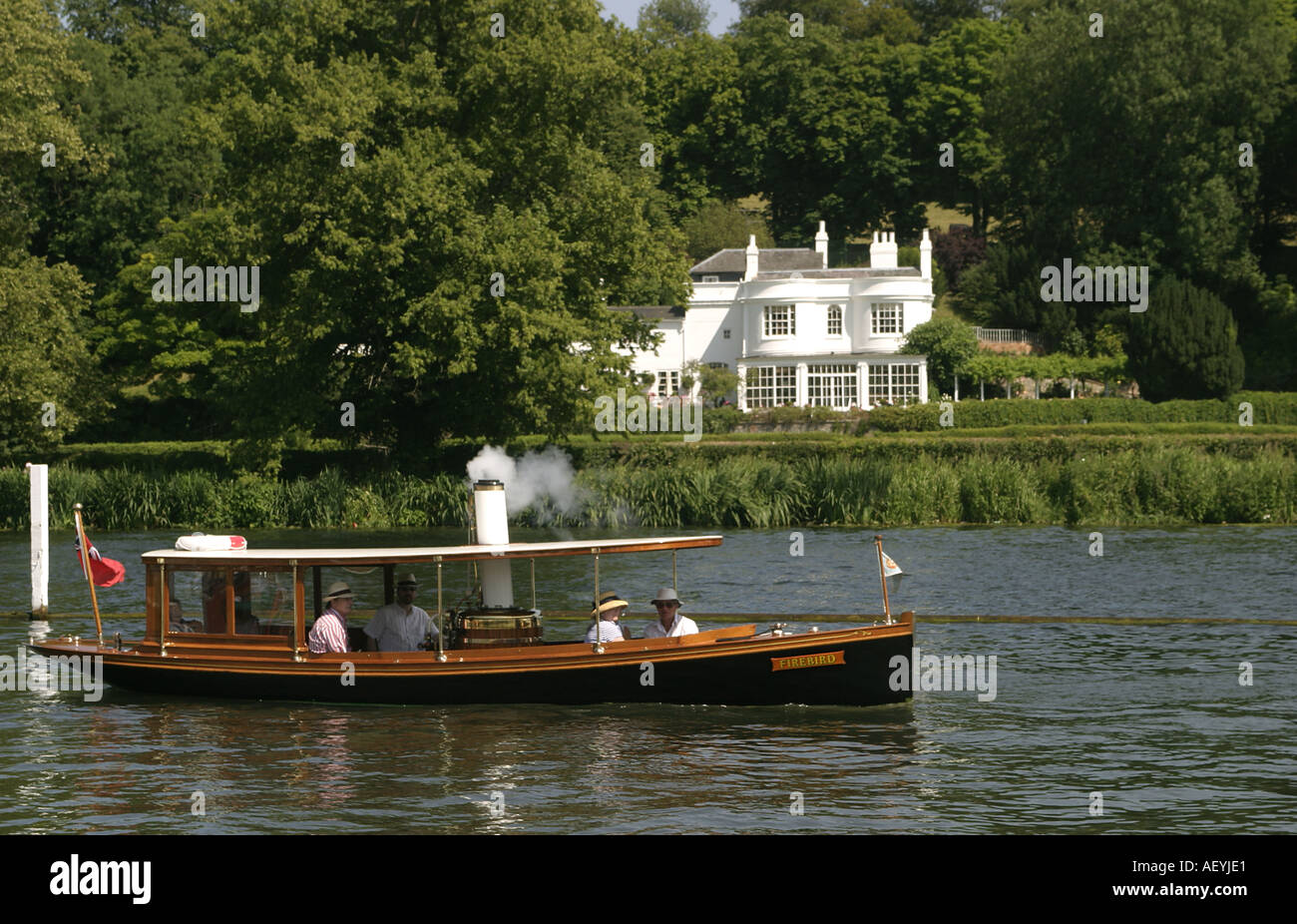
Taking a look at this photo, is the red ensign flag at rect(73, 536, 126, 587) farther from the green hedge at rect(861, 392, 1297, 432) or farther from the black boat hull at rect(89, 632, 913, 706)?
the green hedge at rect(861, 392, 1297, 432)

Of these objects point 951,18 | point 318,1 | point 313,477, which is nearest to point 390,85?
point 318,1

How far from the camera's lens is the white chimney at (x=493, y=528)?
25094 mm

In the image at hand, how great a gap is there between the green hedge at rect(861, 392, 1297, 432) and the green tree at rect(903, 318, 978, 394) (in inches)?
536

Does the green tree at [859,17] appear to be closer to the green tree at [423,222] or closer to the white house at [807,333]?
the white house at [807,333]

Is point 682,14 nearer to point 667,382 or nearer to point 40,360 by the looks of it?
point 667,382

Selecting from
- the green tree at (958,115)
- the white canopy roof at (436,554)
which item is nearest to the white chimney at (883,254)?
the green tree at (958,115)

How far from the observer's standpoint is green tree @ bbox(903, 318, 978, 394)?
91688 mm

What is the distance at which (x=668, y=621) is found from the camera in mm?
24406

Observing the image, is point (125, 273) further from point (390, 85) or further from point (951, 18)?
point (951, 18)

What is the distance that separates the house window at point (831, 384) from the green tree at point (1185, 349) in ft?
52.4

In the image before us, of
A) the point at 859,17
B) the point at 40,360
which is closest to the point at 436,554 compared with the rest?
the point at 40,360

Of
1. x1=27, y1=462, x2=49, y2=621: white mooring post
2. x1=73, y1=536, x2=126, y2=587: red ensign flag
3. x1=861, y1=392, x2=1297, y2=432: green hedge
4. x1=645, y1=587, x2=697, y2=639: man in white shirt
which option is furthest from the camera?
x1=861, y1=392, x2=1297, y2=432: green hedge

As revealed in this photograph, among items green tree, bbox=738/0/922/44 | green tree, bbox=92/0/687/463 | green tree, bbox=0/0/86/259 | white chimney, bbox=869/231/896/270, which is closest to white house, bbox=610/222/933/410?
white chimney, bbox=869/231/896/270
